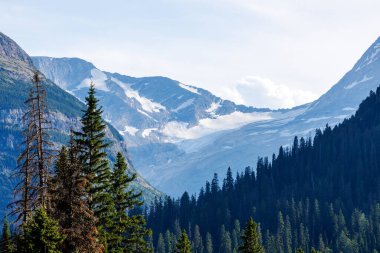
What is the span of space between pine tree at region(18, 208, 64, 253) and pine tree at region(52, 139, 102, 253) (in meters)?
3.72

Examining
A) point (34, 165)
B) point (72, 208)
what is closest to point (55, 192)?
point (72, 208)

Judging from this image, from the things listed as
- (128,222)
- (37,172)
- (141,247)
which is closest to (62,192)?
(37,172)

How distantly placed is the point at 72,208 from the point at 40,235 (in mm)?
6469

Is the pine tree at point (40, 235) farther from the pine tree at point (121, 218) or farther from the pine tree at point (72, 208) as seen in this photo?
the pine tree at point (121, 218)

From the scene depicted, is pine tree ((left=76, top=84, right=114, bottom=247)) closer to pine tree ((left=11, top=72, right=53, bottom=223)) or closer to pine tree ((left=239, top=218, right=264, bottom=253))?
pine tree ((left=11, top=72, right=53, bottom=223))

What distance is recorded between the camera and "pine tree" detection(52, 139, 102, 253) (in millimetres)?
57000

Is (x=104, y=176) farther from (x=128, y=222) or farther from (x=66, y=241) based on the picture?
(x=66, y=241)

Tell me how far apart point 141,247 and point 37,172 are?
24405 mm

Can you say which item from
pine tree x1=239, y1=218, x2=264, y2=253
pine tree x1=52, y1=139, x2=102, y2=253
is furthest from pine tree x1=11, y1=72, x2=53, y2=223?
pine tree x1=239, y1=218, x2=264, y2=253

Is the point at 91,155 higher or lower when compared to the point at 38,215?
higher

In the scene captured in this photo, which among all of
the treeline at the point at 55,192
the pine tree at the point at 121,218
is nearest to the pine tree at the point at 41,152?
the treeline at the point at 55,192

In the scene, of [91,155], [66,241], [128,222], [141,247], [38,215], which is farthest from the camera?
[141,247]

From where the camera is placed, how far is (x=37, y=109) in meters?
58.6

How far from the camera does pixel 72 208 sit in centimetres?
5794
